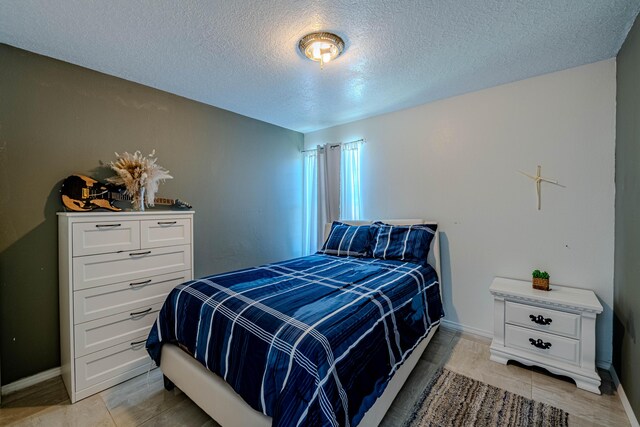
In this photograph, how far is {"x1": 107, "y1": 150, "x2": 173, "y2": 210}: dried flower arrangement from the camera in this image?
2.05 metres

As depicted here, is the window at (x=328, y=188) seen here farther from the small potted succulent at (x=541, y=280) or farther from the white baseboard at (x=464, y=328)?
the small potted succulent at (x=541, y=280)

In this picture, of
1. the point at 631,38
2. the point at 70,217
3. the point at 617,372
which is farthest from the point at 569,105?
the point at 70,217

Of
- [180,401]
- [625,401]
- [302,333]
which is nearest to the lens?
[302,333]

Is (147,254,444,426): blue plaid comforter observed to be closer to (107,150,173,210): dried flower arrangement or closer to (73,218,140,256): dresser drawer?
(73,218,140,256): dresser drawer

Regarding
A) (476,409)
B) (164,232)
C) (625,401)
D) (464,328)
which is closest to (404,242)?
(464,328)

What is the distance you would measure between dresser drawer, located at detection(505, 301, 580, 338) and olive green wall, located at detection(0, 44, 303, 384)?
2.71 meters

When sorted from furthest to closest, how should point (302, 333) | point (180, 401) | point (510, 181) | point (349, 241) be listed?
point (349, 241) < point (510, 181) < point (180, 401) < point (302, 333)

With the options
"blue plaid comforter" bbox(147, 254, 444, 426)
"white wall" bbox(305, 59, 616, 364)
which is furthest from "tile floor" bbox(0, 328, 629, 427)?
"white wall" bbox(305, 59, 616, 364)

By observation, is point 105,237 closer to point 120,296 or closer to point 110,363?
point 120,296

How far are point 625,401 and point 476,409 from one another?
35.2 inches

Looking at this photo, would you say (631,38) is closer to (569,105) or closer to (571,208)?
(569,105)

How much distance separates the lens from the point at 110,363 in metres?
1.83

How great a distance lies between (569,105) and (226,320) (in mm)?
2950

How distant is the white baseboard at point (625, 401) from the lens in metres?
1.43
